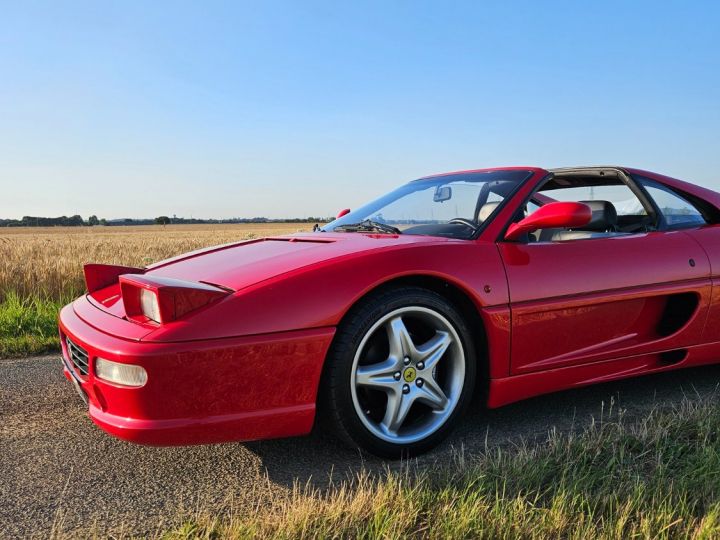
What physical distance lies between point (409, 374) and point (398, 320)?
0.24 metres

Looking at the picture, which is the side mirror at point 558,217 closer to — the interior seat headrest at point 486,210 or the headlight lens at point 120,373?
the interior seat headrest at point 486,210

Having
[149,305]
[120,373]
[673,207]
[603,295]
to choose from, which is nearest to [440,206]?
[603,295]

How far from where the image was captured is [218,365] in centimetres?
205

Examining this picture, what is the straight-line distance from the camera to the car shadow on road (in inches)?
92.0

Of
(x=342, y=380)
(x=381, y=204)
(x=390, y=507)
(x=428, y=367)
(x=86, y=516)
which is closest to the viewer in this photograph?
(x=390, y=507)

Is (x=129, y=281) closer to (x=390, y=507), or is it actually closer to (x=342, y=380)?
(x=342, y=380)

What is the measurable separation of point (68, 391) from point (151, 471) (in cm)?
135

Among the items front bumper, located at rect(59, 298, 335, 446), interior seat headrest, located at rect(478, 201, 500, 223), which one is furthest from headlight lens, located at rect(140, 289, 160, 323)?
interior seat headrest, located at rect(478, 201, 500, 223)

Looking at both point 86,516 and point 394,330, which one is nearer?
point 86,516

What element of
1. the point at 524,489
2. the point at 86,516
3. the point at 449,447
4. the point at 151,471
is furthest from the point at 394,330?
the point at 86,516

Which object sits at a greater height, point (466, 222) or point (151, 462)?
point (466, 222)

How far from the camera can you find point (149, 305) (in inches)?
86.2

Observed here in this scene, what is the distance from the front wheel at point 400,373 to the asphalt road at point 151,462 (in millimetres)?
129

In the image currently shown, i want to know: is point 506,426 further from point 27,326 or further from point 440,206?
point 27,326
